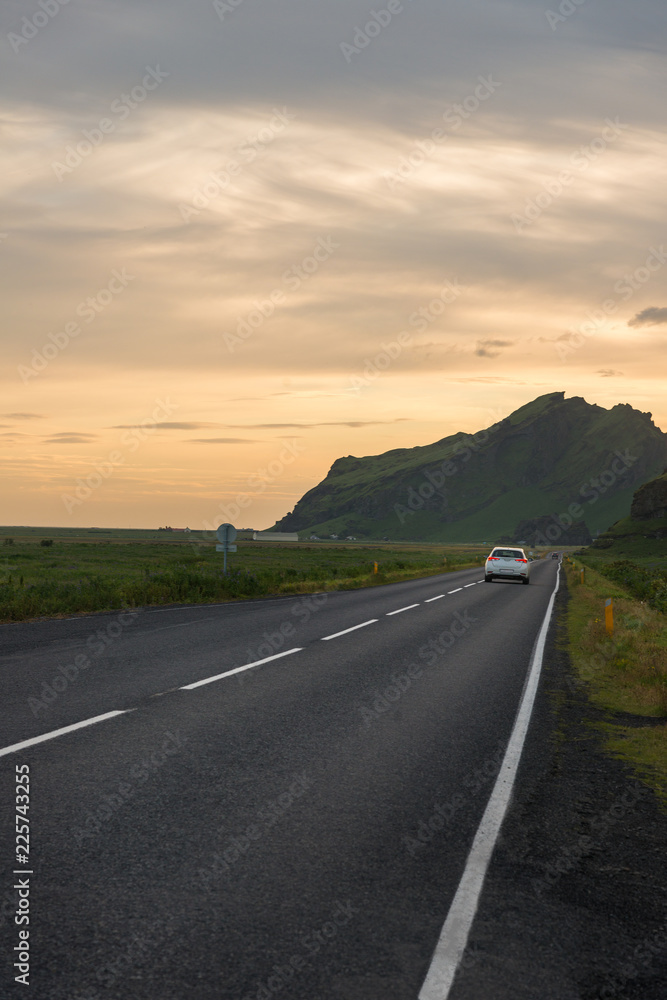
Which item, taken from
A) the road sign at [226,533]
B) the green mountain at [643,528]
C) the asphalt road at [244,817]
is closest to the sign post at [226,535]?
the road sign at [226,533]

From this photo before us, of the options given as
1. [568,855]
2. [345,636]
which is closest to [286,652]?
[345,636]

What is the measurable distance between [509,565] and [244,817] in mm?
33217

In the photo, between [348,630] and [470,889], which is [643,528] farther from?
[470,889]

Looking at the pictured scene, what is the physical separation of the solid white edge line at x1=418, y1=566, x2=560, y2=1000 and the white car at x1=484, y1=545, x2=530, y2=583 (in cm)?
2976

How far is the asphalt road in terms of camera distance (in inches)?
133

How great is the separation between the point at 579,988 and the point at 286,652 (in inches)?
389

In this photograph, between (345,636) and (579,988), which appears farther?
(345,636)

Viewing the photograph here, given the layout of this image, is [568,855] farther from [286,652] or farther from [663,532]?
[663,532]

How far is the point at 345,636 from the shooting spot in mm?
15430

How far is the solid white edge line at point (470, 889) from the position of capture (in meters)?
3.30

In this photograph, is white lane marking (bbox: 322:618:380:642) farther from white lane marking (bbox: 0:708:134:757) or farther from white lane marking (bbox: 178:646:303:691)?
white lane marking (bbox: 0:708:134:757)

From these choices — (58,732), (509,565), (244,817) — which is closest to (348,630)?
(58,732)

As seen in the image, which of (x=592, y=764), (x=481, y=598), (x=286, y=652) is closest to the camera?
(x=592, y=764)

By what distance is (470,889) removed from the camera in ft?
13.7
